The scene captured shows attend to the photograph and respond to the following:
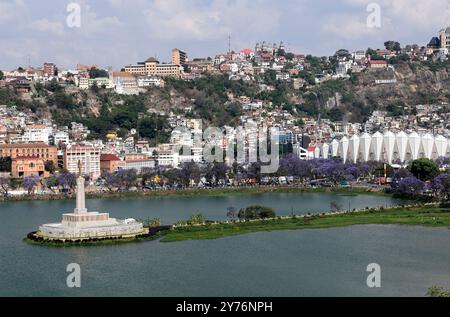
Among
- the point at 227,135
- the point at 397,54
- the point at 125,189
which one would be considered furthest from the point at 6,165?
the point at 397,54

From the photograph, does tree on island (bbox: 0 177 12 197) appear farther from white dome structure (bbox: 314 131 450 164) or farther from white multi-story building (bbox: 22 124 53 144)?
white dome structure (bbox: 314 131 450 164)

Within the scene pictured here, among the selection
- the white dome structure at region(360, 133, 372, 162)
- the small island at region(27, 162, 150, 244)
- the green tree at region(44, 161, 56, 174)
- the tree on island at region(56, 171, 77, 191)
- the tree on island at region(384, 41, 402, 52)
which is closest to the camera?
the small island at region(27, 162, 150, 244)

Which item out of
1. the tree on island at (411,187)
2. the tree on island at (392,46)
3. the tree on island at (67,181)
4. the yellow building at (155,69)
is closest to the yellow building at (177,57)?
the yellow building at (155,69)

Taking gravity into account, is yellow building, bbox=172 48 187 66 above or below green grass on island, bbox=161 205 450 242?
above

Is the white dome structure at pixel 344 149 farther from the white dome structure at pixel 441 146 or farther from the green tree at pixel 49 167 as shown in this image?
the green tree at pixel 49 167

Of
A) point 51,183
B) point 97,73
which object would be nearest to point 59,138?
point 51,183

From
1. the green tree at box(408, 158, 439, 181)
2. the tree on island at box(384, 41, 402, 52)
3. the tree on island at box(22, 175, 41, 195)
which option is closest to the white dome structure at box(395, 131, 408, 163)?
the green tree at box(408, 158, 439, 181)

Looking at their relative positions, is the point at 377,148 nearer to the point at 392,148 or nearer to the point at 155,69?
the point at 392,148
